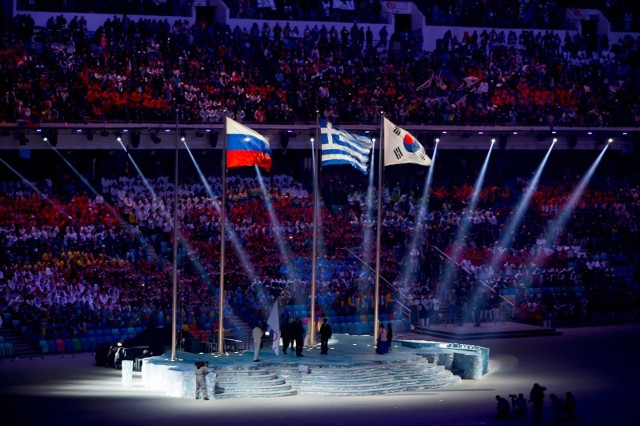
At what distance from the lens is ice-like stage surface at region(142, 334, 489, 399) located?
3900 cm

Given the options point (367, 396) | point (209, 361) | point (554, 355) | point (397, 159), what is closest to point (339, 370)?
point (367, 396)

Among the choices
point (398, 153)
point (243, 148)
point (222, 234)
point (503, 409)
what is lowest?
point (503, 409)

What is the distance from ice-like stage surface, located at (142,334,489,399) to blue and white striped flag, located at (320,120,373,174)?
227 inches

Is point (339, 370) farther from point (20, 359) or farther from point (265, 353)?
point (20, 359)

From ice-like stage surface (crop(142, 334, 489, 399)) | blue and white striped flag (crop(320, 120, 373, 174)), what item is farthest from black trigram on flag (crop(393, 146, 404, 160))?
ice-like stage surface (crop(142, 334, 489, 399))

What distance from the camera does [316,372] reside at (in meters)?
40.0

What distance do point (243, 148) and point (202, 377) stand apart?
7.05 metres

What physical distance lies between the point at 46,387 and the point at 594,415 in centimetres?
1539

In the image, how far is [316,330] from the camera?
156 feet

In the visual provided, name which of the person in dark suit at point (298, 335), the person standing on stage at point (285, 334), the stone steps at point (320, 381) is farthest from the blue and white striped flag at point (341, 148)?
the stone steps at point (320, 381)

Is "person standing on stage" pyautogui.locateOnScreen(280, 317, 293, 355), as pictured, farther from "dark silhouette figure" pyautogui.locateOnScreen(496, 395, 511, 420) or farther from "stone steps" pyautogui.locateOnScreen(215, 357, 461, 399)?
"dark silhouette figure" pyautogui.locateOnScreen(496, 395, 511, 420)

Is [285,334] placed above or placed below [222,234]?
below

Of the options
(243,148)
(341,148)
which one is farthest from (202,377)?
(341,148)

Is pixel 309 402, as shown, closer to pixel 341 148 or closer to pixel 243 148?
pixel 243 148
